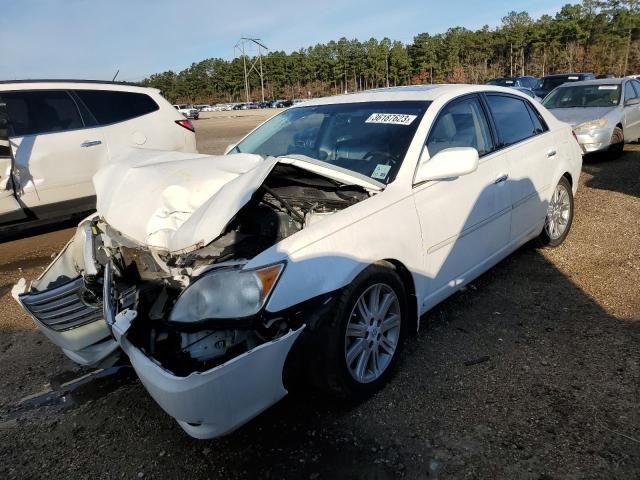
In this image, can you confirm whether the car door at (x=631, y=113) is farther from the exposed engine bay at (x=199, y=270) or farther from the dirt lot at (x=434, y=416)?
the exposed engine bay at (x=199, y=270)

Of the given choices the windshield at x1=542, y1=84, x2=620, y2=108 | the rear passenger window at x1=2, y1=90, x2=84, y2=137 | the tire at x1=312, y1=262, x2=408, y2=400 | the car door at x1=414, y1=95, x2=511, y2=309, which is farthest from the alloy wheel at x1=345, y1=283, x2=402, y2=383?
the windshield at x1=542, y1=84, x2=620, y2=108

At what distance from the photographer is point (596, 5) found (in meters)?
67.8

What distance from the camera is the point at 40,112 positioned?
18.3 ft

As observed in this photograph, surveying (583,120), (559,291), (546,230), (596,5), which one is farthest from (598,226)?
(596,5)

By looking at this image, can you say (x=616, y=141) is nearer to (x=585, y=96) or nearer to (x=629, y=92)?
(x=585, y=96)

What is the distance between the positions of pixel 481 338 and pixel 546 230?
72.6 inches

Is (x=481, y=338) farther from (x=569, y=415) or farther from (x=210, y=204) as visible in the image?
(x=210, y=204)

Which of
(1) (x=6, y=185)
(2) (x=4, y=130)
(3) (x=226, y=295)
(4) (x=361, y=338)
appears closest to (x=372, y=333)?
(4) (x=361, y=338)

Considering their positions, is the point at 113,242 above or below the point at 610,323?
above

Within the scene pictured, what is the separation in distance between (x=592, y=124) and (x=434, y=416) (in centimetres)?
818

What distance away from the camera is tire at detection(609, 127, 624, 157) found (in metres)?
9.00

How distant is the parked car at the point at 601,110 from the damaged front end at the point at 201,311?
25.3ft

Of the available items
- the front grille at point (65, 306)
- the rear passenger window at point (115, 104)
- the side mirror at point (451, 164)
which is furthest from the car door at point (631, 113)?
the front grille at point (65, 306)

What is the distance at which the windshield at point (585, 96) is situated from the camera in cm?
955
